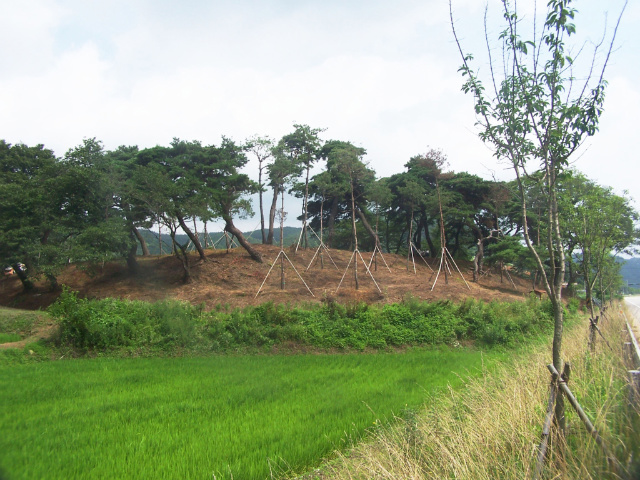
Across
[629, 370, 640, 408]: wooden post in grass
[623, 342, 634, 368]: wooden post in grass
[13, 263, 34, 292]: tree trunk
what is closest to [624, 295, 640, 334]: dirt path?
[623, 342, 634, 368]: wooden post in grass

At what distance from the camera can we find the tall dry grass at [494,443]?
2.99 meters

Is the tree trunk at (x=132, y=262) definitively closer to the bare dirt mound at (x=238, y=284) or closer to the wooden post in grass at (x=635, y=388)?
the bare dirt mound at (x=238, y=284)

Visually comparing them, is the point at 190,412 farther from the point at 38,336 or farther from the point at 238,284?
the point at 238,284

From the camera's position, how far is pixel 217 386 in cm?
663

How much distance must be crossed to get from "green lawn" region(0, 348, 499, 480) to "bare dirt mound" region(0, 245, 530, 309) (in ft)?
28.8

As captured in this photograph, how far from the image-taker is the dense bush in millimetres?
10016

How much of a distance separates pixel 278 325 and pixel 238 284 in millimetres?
9168

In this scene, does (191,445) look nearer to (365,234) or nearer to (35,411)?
(35,411)

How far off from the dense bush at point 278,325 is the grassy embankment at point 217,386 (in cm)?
4

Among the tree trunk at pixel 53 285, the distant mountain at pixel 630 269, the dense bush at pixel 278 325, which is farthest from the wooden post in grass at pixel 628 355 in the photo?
the tree trunk at pixel 53 285

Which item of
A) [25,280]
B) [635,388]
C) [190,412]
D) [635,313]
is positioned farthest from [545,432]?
[635,313]

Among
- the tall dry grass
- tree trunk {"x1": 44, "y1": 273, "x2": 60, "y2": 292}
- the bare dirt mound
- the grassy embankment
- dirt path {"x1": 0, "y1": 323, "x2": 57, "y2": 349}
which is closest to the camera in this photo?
the tall dry grass

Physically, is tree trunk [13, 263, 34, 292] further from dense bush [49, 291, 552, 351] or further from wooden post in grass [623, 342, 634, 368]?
wooden post in grass [623, 342, 634, 368]

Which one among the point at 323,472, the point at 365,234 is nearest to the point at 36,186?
the point at 323,472
